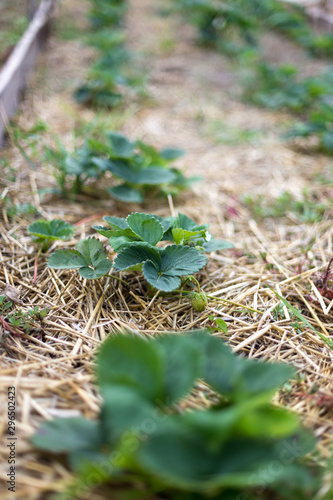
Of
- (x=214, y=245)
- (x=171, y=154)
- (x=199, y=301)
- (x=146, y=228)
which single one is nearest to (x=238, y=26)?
(x=171, y=154)

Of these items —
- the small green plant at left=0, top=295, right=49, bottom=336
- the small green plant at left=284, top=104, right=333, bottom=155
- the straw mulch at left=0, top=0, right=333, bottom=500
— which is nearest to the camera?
the straw mulch at left=0, top=0, right=333, bottom=500

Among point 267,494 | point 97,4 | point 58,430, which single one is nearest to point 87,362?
point 58,430

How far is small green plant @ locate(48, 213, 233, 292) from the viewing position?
104 centimetres

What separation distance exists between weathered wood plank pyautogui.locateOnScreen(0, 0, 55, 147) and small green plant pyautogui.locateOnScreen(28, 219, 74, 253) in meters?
0.79

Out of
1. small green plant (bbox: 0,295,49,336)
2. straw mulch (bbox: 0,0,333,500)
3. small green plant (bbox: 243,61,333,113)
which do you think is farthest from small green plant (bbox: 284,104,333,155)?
small green plant (bbox: 0,295,49,336)

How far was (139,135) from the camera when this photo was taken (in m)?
2.27

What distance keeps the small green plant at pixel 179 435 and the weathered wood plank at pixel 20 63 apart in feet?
5.05

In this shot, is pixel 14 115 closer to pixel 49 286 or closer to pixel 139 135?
pixel 139 135

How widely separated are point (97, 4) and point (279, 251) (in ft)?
12.9

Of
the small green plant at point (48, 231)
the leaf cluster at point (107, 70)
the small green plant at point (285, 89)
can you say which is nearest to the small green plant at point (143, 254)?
the small green plant at point (48, 231)

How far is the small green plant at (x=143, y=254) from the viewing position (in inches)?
41.1

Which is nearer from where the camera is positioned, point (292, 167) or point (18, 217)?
point (18, 217)

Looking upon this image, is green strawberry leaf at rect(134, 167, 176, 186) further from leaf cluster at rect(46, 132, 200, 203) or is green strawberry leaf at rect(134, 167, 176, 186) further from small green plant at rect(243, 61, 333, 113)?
small green plant at rect(243, 61, 333, 113)

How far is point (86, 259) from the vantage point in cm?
114
